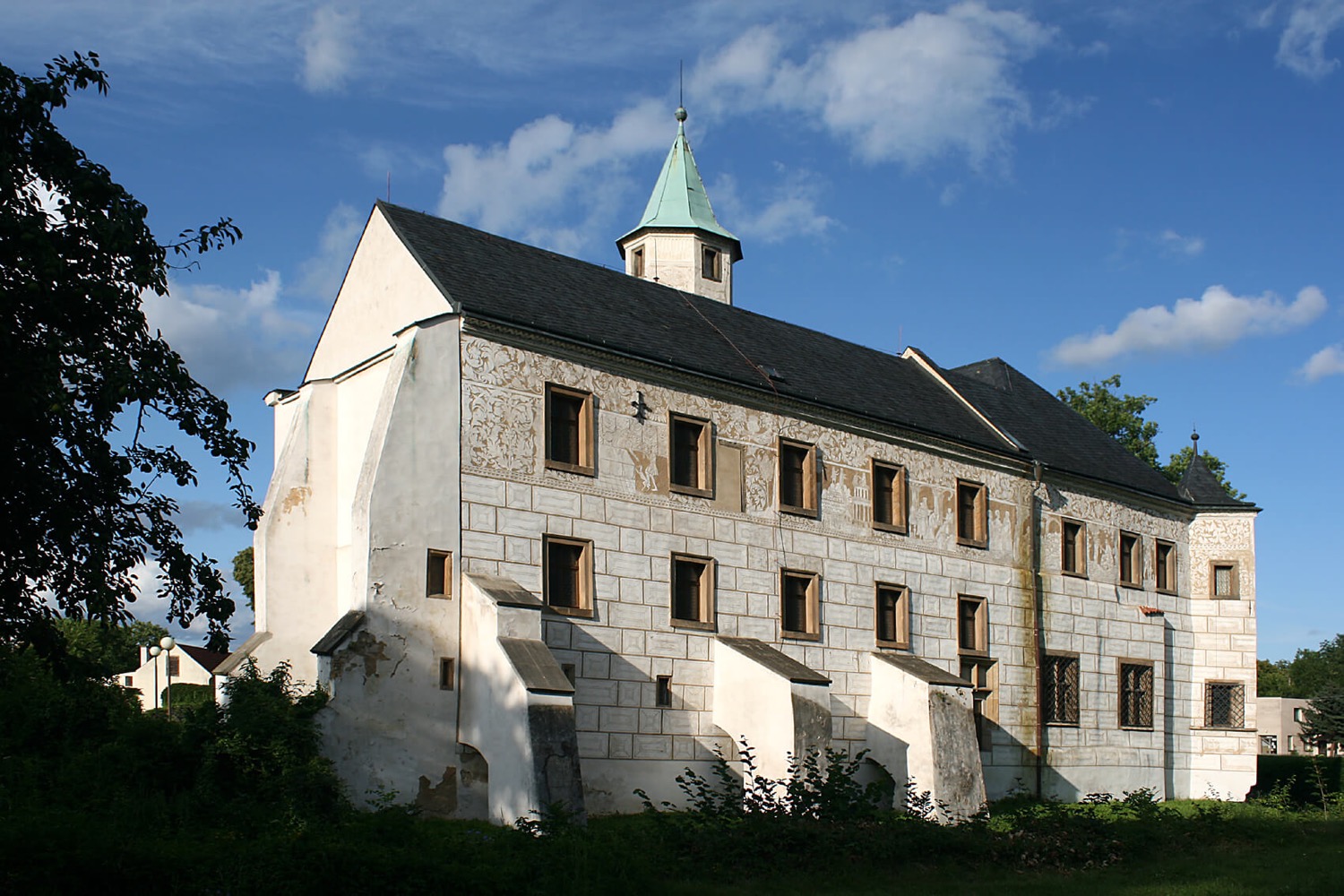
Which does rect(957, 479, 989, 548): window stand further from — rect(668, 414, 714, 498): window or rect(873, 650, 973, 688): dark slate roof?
rect(668, 414, 714, 498): window

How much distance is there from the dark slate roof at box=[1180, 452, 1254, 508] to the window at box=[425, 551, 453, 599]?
23690mm

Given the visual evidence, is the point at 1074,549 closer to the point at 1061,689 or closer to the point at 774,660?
the point at 1061,689

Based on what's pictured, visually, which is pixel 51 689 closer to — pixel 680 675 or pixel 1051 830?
pixel 680 675

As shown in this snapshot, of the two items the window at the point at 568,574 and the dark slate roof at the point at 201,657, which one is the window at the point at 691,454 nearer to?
the window at the point at 568,574

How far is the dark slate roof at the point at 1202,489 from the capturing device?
1442 inches

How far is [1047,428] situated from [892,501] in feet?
28.0

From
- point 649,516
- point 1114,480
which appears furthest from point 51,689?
point 1114,480

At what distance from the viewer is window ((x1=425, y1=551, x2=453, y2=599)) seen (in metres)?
20.3

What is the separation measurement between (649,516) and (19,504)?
1283 cm

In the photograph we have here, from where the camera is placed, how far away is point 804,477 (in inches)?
1043

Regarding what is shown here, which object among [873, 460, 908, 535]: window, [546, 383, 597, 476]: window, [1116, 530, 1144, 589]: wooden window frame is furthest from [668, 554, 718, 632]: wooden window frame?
[1116, 530, 1144, 589]: wooden window frame

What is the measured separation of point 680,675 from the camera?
23359mm

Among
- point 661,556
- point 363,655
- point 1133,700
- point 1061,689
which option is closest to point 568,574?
point 661,556

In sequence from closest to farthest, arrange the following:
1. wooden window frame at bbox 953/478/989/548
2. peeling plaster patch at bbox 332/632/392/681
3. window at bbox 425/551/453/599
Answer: peeling plaster patch at bbox 332/632/392/681, window at bbox 425/551/453/599, wooden window frame at bbox 953/478/989/548
